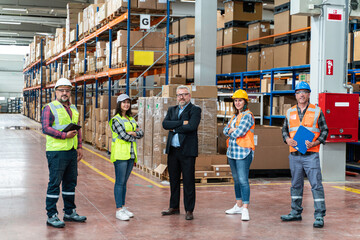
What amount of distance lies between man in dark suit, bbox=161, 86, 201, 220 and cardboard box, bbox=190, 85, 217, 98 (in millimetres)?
3132

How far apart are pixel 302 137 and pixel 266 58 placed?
24.2 feet

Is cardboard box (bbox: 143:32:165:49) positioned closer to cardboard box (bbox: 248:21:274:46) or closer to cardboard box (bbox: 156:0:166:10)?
cardboard box (bbox: 156:0:166:10)

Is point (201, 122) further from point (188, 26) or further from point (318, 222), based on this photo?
point (188, 26)

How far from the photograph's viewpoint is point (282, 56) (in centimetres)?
1185

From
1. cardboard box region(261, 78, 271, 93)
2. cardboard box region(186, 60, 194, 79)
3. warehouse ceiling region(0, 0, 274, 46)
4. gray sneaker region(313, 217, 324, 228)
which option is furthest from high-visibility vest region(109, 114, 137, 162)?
warehouse ceiling region(0, 0, 274, 46)

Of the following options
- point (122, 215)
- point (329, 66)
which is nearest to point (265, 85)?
point (329, 66)

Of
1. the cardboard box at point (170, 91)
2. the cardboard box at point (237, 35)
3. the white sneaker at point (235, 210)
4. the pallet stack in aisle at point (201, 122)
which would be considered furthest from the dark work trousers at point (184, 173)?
the cardboard box at point (237, 35)

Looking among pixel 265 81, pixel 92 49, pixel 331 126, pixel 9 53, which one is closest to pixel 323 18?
pixel 331 126

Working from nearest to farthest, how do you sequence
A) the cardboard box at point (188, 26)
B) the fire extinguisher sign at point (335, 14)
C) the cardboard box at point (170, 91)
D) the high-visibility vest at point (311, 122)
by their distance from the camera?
the high-visibility vest at point (311, 122), the fire extinguisher sign at point (335, 14), the cardboard box at point (170, 91), the cardboard box at point (188, 26)

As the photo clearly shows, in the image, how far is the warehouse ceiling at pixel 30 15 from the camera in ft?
80.9

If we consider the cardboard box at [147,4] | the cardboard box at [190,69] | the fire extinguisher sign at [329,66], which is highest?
the cardboard box at [147,4]

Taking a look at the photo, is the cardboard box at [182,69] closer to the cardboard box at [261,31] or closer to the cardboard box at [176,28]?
the cardboard box at [176,28]

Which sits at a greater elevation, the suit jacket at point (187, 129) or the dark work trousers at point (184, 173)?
the suit jacket at point (187, 129)

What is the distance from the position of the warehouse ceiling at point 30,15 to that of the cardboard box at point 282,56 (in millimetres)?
6976
